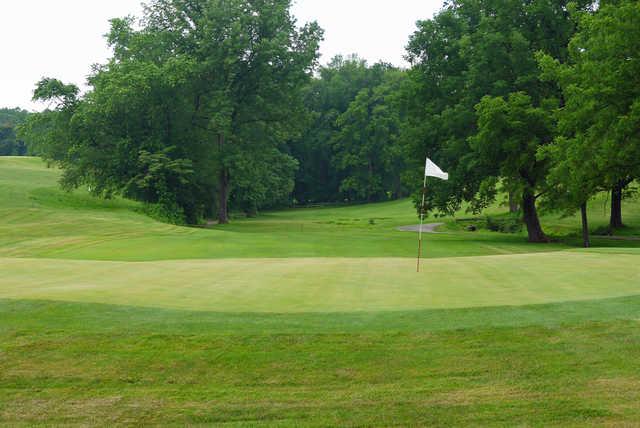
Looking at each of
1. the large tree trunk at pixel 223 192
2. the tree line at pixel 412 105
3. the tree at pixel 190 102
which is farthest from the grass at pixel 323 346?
the large tree trunk at pixel 223 192

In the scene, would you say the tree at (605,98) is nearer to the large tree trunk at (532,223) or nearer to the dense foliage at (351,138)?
the large tree trunk at (532,223)

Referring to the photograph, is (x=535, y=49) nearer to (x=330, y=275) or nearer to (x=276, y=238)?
(x=276, y=238)

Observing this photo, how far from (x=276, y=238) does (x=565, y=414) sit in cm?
2873

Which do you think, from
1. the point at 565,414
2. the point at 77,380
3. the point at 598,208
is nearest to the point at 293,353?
the point at 77,380

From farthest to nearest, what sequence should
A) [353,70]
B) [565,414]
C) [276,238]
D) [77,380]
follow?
[353,70] < [276,238] < [77,380] < [565,414]

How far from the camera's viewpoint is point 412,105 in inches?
1614

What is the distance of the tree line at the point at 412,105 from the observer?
2850 centimetres

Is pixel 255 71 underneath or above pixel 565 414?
above

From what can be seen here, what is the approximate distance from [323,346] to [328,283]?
14.1ft

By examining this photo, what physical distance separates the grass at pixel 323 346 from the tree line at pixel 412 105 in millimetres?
16386

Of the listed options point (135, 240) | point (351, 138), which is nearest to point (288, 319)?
point (135, 240)

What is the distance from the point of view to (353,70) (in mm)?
108312

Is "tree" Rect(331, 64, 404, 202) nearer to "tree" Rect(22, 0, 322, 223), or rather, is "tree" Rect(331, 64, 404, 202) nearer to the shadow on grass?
"tree" Rect(22, 0, 322, 223)

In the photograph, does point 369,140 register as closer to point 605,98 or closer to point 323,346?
point 605,98
